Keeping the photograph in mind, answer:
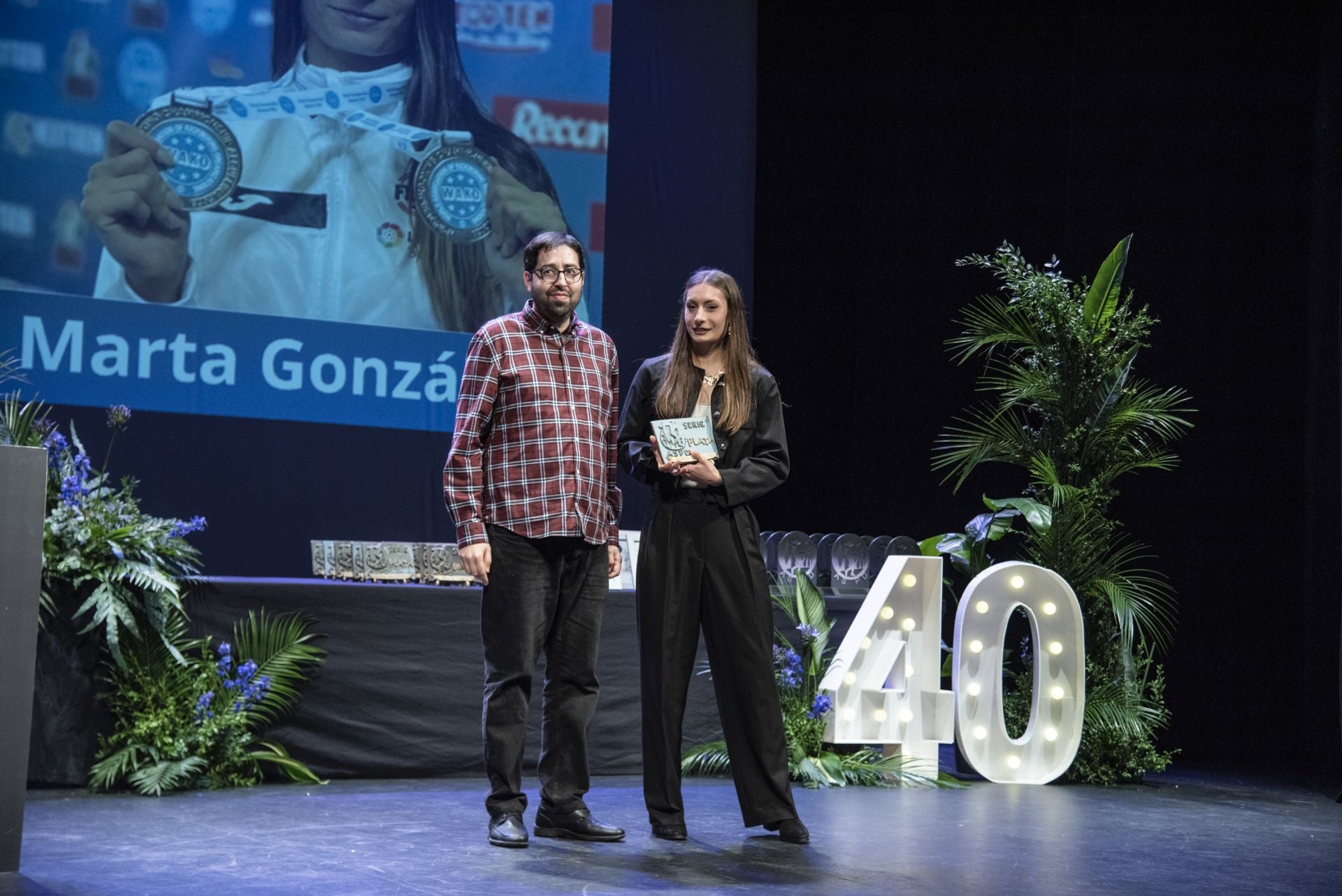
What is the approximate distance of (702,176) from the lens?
7039 mm

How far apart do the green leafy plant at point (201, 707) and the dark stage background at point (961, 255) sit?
147cm

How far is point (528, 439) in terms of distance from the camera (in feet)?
11.1

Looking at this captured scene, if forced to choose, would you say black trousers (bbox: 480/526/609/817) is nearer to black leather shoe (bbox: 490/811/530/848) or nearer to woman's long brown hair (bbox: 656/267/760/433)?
black leather shoe (bbox: 490/811/530/848)

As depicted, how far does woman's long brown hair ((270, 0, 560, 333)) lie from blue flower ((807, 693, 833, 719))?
242 cm

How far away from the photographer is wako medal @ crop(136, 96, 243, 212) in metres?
5.66

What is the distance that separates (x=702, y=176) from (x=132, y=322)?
2.87 meters

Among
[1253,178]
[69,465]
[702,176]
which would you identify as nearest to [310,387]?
[69,465]

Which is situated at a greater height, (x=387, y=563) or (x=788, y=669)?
(x=387, y=563)

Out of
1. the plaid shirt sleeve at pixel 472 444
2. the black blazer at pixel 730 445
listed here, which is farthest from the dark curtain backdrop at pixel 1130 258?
the plaid shirt sleeve at pixel 472 444

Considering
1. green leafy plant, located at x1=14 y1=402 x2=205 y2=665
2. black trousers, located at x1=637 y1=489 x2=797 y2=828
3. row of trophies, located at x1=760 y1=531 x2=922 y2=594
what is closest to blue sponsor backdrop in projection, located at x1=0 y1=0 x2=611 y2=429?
green leafy plant, located at x1=14 y1=402 x2=205 y2=665

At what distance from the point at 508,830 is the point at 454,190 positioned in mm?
3636

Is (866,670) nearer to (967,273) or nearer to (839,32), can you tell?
(967,273)

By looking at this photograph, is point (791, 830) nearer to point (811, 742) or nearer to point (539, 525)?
point (539, 525)

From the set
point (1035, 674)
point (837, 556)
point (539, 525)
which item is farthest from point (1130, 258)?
point (539, 525)
